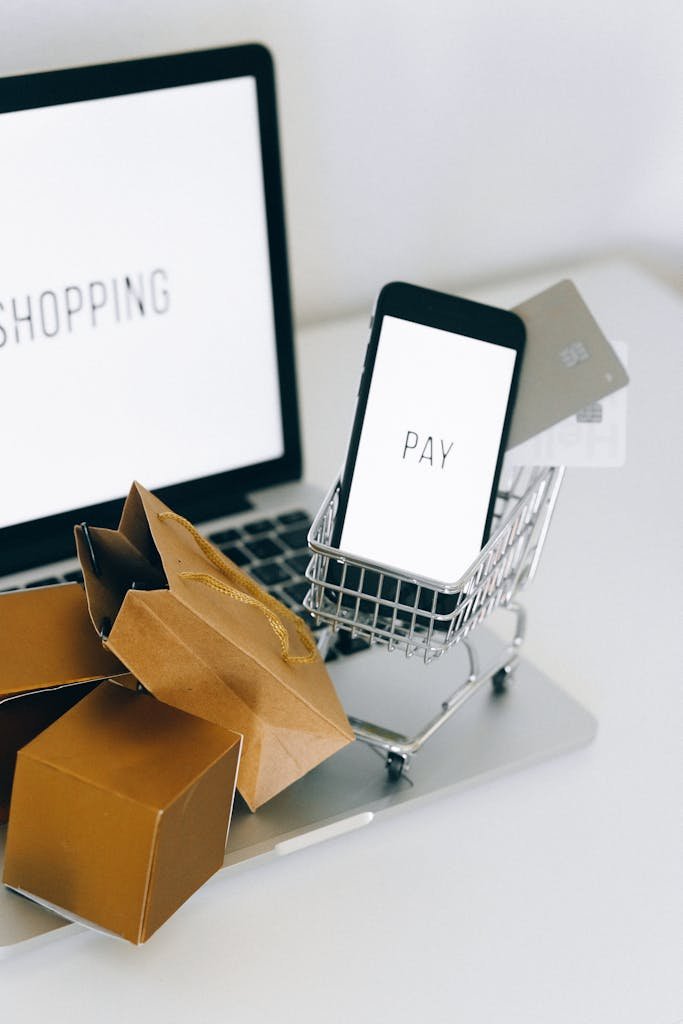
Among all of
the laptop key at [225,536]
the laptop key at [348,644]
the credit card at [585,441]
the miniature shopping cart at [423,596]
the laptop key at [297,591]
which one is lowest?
the laptop key at [348,644]

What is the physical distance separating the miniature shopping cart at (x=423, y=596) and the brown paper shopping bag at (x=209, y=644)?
4cm

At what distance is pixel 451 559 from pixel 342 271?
0.60m

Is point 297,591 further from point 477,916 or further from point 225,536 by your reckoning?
point 477,916

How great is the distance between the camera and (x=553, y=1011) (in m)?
0.57

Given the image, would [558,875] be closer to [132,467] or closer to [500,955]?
[500,955]

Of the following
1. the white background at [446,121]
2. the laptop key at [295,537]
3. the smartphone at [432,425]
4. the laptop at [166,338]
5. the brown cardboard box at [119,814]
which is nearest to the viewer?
the brown cardboard box at [119,814]

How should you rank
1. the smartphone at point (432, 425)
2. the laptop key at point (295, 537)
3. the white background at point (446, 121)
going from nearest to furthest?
the smartphone at point (432, 425), the laptop key at point (295, 537), the white background at point (446, 121)

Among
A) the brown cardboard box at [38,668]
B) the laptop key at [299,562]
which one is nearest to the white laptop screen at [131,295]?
the laptop key at [299,562]

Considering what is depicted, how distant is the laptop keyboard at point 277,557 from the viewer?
2.68 feet

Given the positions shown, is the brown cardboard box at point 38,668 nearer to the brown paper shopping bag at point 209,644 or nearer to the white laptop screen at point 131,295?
the brown paper shopping bag at point 209,644

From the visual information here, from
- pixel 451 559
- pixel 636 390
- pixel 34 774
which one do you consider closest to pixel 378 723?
pixel 451 559

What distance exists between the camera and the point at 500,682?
76 cm

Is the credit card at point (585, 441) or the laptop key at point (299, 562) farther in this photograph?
the laptop key at point (299, 562)

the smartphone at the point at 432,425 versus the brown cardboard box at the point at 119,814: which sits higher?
the smartphone at the point at 432,425
